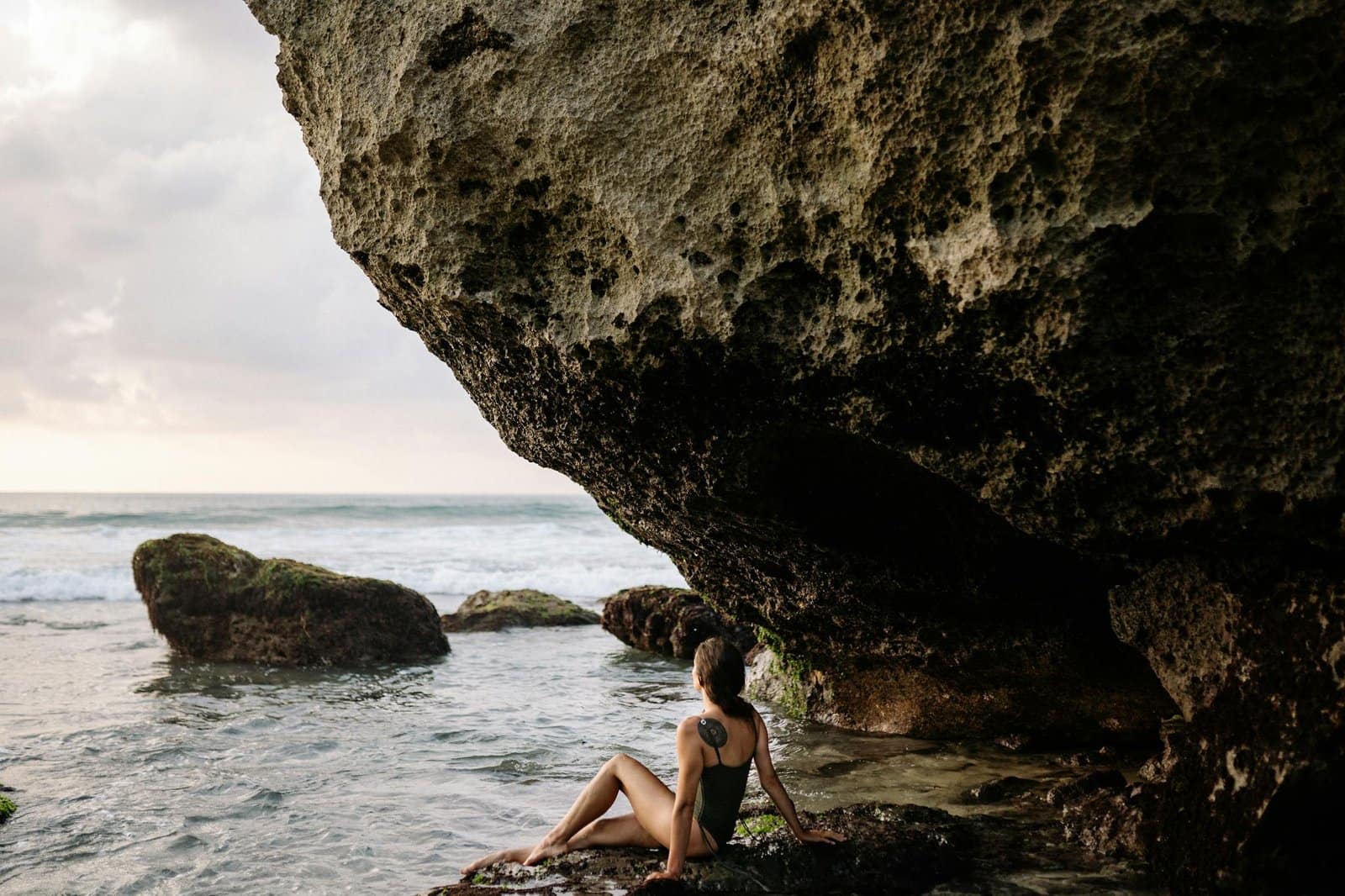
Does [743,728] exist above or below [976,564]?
below

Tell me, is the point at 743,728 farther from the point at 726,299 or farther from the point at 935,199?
the point at 935,199

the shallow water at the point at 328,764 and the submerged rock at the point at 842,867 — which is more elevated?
the submerged rock at the point at 842,867

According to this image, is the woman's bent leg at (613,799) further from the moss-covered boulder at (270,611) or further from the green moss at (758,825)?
the moss-covered boulder at (270,611)

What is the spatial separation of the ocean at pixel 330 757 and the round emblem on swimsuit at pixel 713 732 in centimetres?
156

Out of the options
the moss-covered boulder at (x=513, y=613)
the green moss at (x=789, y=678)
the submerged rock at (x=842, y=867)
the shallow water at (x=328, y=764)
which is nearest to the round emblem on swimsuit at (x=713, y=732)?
the submerged rock at (x=842, y=867)

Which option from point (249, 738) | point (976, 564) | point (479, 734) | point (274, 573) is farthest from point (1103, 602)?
point (274, 573)

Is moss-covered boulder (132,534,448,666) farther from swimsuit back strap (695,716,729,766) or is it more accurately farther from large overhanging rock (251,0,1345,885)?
swimsuit back strap (695,716,729,766)

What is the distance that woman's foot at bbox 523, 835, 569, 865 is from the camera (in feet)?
16.2

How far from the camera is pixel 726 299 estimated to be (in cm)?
425

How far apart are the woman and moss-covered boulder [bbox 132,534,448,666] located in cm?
793

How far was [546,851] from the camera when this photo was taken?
16.4ft

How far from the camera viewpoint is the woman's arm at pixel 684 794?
4.41 metres

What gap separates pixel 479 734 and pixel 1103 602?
5.26m

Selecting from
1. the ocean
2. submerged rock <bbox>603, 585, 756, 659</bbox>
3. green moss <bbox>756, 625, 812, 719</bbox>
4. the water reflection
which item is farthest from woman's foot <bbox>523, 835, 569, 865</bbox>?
submerged rock <bbox>603, 585, 756, 659</bbox>
